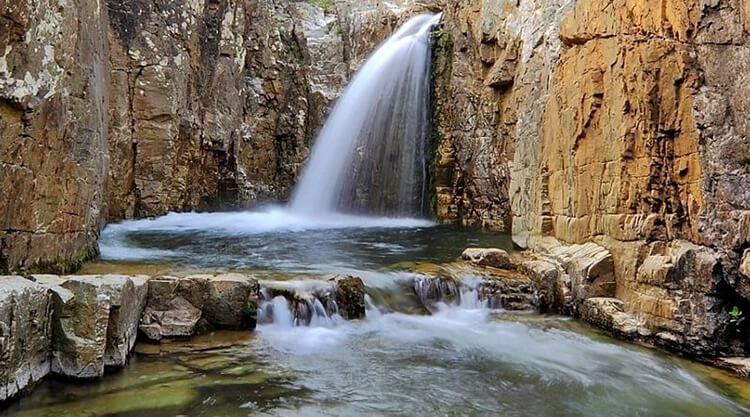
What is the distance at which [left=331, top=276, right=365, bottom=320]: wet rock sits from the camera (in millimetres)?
6078

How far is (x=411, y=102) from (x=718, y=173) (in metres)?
11.3

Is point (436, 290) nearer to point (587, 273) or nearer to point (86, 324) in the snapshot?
point (587, 273)

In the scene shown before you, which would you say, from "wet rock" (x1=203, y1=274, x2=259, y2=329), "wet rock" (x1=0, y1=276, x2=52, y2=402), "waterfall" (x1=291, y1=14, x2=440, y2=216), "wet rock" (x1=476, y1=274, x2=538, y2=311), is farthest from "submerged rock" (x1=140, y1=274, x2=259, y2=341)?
"waterfall" (x1=291, y1=14, x2=440, y2=216)

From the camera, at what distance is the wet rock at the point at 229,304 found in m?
5.41

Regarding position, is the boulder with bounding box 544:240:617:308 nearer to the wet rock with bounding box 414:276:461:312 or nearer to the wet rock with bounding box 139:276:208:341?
the wet rock with bounding box 414:276:461:312

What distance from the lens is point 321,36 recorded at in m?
19.8

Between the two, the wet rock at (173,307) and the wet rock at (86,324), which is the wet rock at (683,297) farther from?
the wet rock at (86,324)

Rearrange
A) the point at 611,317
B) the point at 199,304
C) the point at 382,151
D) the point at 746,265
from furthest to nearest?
the point at 382,151 → the point at 611,317 → the point at 199,304 → the point at 746,265

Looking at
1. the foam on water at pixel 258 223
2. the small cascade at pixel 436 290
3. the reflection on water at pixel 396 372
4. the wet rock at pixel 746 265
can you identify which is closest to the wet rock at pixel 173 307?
the reflection on water at pixel 396 372

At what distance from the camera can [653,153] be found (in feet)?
19.4

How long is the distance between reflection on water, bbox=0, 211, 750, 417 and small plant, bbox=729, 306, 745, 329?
59 cm

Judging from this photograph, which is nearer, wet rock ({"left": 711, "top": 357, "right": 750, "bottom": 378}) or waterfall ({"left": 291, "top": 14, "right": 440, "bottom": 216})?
wet rock ({"left": 711, "top": 357, "right": 750, "bottom": 378})

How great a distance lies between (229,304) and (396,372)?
1906 mm

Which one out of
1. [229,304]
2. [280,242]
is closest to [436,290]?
[229,304]
